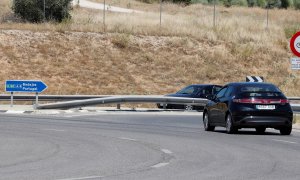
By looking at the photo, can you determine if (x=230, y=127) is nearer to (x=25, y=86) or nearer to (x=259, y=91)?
(x=259, y=91)

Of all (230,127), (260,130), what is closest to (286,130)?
(230,127)

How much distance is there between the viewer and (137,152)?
1788cm

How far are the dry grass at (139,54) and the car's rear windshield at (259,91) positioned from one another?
87.1ft

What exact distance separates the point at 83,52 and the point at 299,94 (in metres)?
14.1

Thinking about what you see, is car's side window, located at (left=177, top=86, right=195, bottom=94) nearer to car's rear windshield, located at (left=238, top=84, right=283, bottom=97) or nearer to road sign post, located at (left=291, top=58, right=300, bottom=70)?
road sign post, located at (left=291, top=58, right=300, bottom=70)

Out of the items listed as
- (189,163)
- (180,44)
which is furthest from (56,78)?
(189,163)

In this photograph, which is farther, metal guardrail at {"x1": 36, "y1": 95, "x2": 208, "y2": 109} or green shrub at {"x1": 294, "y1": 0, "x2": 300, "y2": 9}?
green shrub at {"x1": 294, "y1": 0, "x2": 300, "y2": 9}

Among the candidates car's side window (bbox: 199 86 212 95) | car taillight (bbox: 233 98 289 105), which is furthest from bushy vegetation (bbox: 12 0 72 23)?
car taillight (bbox: 233 98 289 105)

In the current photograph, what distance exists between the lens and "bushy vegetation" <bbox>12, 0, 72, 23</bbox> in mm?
63094

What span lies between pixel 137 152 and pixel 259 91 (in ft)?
25.4

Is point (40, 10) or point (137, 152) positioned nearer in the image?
point (137, 152)

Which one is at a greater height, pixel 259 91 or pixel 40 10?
pixel 40 10

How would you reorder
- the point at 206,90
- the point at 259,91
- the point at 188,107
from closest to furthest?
the point at 259,91
the point at 188,107
the point at 206,90

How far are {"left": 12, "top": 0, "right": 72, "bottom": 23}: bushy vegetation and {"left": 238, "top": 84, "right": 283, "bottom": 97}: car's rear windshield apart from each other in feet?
129
